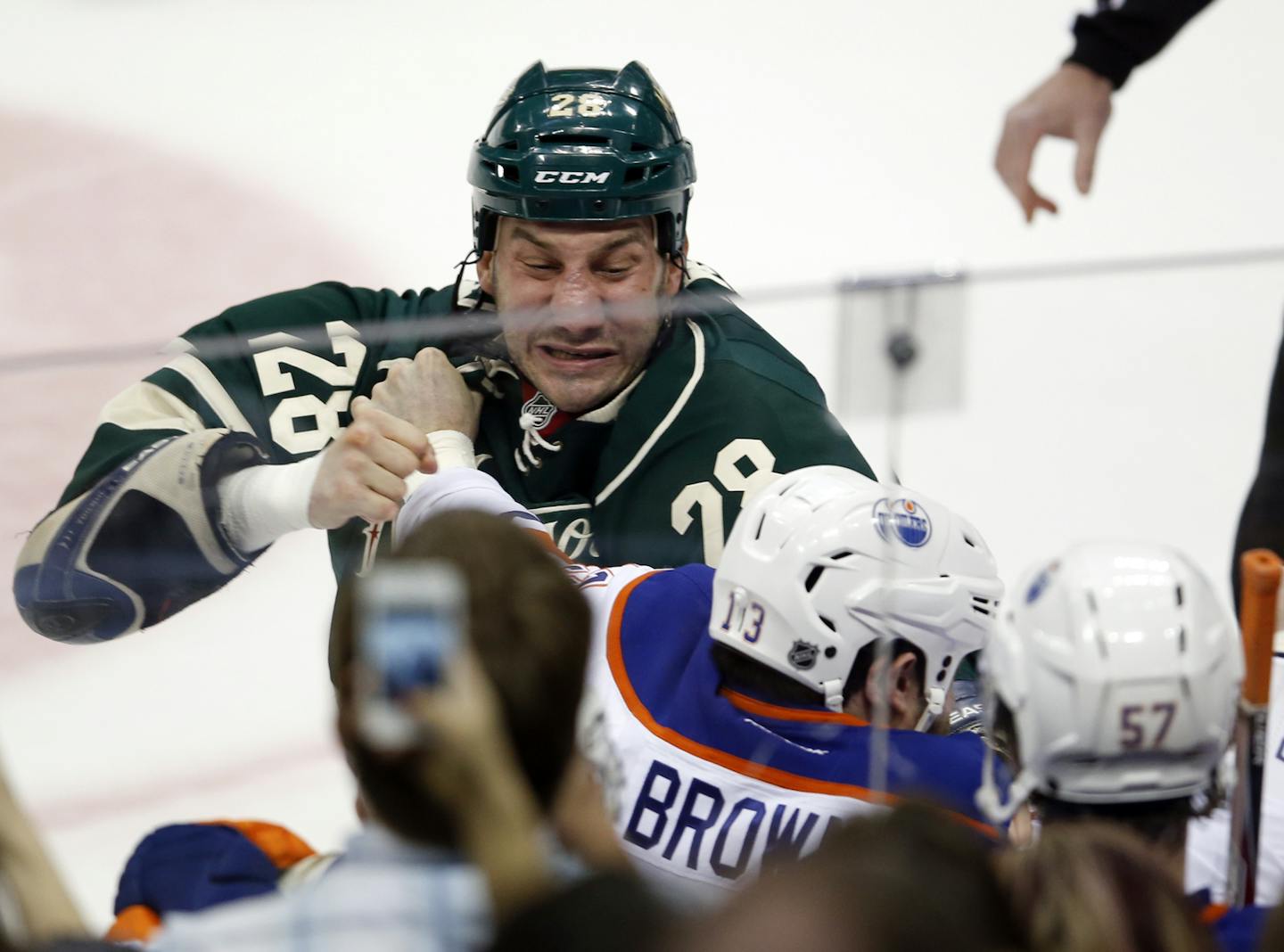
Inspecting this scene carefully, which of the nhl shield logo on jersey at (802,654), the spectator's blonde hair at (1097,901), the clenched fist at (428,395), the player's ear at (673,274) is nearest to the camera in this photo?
the spectator's blonde hair at (1097,901)

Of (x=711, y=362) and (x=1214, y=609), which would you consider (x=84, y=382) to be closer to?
(x=711, y=362)

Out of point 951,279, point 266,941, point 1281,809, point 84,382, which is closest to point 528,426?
point 84,382

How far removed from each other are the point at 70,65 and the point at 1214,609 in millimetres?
4397

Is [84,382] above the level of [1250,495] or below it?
above

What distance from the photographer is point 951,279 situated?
1.70 meters

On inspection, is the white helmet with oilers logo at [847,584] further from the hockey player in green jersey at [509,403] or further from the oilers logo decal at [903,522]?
the hockey player in green jersey at [509,403]

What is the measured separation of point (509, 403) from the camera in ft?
8.01

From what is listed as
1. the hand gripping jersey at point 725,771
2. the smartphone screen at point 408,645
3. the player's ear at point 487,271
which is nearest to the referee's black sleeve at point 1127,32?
the player's ear at point 487,271

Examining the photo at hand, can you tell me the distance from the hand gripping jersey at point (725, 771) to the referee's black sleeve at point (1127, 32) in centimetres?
160

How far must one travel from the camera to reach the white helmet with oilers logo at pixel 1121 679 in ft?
4.63

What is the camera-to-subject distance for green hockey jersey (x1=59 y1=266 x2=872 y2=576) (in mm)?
1944

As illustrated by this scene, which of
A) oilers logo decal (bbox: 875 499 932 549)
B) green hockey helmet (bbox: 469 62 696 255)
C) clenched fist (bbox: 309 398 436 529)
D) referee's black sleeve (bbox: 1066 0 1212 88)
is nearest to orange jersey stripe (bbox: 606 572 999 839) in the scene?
oilers logo decal (bbox: 875 499 932 549)

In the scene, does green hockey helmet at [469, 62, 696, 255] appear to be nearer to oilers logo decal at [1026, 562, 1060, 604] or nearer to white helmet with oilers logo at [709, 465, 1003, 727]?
white helmet with oilers logo at [709, 465, 1003, 727]

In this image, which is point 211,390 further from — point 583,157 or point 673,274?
point 673,274
